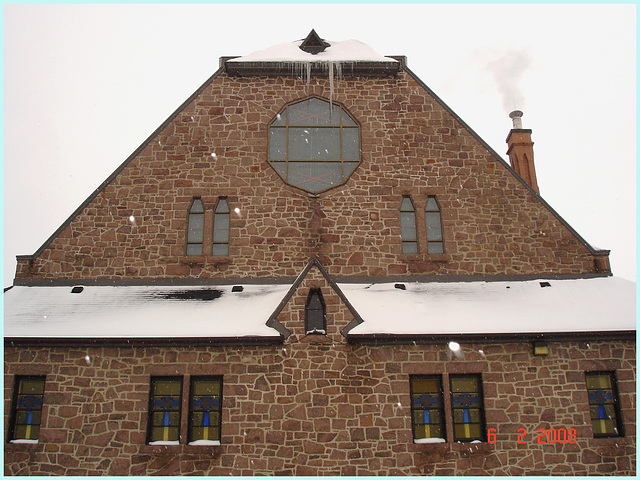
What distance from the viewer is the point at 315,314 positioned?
10859 mm

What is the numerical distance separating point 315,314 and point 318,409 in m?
1.80

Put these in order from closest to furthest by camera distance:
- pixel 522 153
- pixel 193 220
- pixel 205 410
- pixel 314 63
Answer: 1. pixel 205 410
2. pixel 193 220
3. pixel 314 63
4. pixel 522 153

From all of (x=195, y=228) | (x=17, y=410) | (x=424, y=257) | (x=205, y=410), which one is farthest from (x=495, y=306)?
(x=17, y=410)

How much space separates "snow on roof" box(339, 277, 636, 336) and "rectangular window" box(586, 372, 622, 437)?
38.6 inches

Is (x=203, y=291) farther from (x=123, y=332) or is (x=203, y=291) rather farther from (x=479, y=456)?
(x=479, y=456)

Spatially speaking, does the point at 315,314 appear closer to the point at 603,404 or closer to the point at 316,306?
the point at 316,306

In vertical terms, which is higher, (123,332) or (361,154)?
(361,154)

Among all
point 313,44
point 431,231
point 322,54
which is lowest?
point 431,231

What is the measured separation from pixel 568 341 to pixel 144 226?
935 cm

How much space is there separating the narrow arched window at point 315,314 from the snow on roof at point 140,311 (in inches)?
28.7

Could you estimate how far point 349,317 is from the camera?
420 inches

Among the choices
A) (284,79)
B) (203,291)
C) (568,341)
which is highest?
(284,79)

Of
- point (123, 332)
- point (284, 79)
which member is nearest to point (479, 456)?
point (123, 332)

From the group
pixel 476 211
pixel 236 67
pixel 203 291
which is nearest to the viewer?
pixel 203 291
